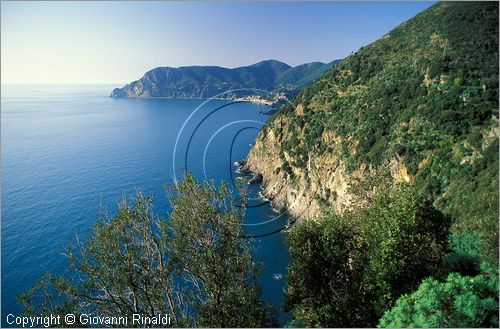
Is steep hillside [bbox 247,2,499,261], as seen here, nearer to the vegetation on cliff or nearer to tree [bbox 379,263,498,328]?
the vegetation on cliff

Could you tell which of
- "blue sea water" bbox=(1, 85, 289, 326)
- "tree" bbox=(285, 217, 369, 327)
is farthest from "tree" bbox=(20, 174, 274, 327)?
"blue sea water" bbox=(1, 85, 289, 326)

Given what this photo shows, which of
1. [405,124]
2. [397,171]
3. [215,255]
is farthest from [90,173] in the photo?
[215,255]

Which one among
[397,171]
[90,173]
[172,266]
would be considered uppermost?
[172,266]

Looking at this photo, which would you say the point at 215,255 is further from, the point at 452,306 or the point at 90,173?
the point at 90,173

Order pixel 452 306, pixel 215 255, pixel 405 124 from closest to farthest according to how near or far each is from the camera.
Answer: pixel 452 306 → pixel 215 255 → pixel 405 124

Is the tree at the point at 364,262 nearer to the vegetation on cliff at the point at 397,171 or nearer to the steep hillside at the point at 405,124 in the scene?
the vegetation on cliff at the point at 397,171

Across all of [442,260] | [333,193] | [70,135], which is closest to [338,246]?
[442,260]

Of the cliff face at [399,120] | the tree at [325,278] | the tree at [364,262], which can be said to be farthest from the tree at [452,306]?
the cliff face at [399,120]
